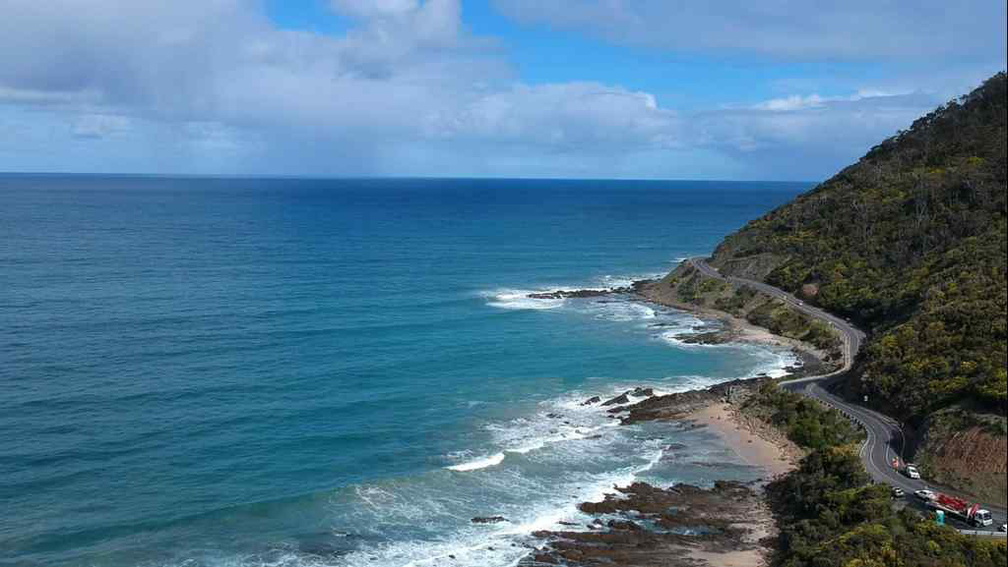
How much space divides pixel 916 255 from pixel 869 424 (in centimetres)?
4216

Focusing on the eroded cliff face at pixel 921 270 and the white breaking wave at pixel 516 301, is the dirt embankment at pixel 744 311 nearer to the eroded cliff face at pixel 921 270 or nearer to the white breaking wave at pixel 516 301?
the eroded cliff face at pixel 921 270

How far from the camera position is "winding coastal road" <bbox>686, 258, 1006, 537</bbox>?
45969 mm

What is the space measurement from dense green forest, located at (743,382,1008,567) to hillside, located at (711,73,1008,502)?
5.26 meters

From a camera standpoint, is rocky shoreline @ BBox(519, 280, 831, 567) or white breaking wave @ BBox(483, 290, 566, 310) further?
white breaking wave @ BBox(483, 290, 566, 310)

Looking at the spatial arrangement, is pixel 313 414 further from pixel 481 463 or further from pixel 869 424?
pixel 869 424

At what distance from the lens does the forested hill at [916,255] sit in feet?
179

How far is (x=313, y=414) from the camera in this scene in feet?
197

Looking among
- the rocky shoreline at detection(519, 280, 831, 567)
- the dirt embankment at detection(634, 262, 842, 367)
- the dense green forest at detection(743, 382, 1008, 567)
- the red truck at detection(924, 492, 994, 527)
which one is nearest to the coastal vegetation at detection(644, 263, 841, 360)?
the dirt embankment at detection(634, 262, 842, 367)

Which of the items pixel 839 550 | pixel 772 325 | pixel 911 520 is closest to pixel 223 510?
pixel 839 550

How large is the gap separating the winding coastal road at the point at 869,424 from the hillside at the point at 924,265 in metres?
1.40

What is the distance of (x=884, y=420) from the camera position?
186 feet

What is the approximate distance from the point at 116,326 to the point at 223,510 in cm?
4352

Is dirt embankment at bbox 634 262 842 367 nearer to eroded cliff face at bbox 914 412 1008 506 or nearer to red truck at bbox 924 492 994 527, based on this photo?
eroded cliff face at bbox 914 412 1008 506

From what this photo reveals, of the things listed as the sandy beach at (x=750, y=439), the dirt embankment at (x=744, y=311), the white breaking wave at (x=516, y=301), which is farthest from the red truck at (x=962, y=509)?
the white breaking wave at (x=516, y=301)
